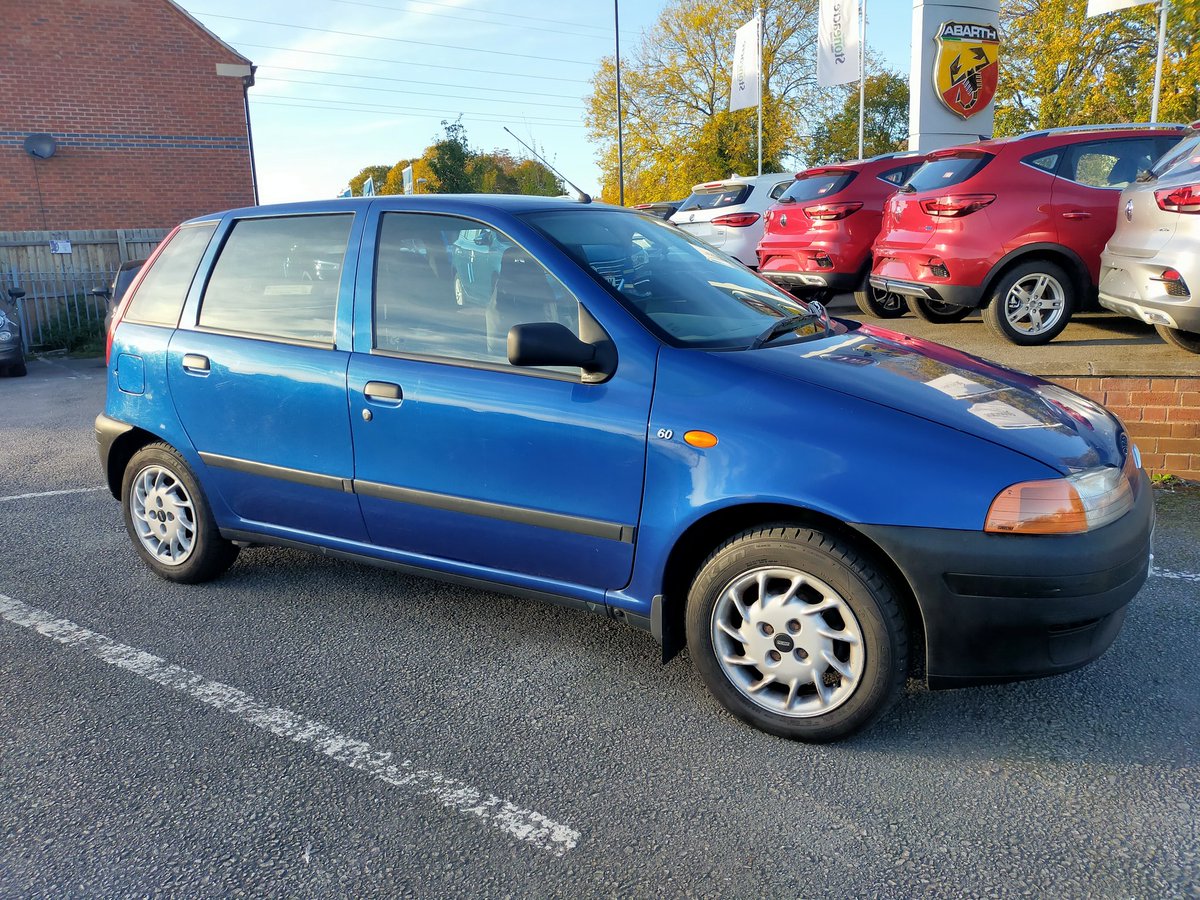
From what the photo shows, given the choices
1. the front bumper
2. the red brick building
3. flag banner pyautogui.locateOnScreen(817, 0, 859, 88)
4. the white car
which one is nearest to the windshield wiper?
the front bumper

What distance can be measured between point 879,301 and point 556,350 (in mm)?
7957

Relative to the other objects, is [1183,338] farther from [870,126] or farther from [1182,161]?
[870,126]

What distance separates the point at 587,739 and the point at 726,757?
437mm

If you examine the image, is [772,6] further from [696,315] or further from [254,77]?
[696,315]

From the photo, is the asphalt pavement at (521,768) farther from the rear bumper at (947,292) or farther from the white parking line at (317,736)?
the rear bumper at (947,292)

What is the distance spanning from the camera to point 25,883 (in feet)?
7.77

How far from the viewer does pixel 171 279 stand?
4.35 metres

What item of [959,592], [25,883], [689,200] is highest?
[689,200]

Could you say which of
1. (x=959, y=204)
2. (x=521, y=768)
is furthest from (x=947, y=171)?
(x=521, y=768)

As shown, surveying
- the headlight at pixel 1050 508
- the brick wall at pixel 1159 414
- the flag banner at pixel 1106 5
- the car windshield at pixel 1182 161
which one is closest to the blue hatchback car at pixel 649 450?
the headlight at pixel 1050 508

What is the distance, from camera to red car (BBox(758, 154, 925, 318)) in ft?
32.6

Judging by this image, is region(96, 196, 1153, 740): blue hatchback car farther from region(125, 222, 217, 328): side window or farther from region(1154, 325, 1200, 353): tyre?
region(1154, 325, 1200, 353): tyre

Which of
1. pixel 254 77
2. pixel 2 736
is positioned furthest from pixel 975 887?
pixel 254 77

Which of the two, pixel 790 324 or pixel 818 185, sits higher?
pixel 818 185
